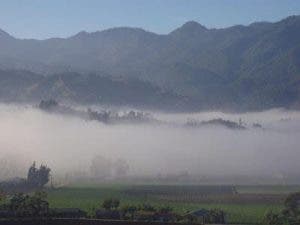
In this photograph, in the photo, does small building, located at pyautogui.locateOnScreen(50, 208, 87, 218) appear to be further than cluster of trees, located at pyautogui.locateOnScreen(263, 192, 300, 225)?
No

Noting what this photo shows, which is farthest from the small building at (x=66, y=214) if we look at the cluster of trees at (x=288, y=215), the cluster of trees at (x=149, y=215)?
the cluster of trees at (x=288, y=215)

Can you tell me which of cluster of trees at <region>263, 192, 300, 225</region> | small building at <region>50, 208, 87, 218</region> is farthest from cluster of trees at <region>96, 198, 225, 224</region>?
cluster of trees at <region>263, 192, 300, 225</region>

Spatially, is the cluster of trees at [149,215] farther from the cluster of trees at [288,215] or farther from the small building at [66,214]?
the cluster of trees at [288,215]

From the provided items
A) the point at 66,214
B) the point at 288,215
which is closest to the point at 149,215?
the point at 66,214

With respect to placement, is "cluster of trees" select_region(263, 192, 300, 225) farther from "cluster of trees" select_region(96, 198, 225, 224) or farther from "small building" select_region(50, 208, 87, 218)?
"small building" select_region(50, 208, 87, 218)

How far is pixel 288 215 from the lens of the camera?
14925cm

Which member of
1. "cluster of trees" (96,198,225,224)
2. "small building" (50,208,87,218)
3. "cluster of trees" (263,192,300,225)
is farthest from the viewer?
"cluster of trees" (263,192,300,225)

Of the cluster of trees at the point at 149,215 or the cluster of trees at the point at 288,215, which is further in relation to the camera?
the cluster of trees at the point at 288,215

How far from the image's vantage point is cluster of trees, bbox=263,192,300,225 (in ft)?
436

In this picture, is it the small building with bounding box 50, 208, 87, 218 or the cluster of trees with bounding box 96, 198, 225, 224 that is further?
the cluster of trees with bounding box 96, 198, 225, 224

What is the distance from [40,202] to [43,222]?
158 ft

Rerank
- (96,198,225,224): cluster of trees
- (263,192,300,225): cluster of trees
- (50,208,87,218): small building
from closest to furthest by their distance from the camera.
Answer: (50,208,87,218): small building, (96,198,225,224): cluster of trees, (263,192,300,225): cluster of trees

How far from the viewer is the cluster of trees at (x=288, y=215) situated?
5231 inches

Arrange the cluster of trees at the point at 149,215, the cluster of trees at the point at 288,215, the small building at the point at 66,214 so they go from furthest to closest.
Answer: the cluster of trees at the point at 288,215, the cluster of trees at the point at 149,215, the small building at the point at 66,214
